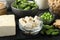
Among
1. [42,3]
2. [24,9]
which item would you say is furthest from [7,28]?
[42,3]

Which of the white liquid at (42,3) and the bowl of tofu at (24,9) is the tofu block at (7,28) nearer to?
the bowl of tofu at (24,9)

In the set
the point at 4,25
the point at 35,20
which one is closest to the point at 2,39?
the point at 4,25

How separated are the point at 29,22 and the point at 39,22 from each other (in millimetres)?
49

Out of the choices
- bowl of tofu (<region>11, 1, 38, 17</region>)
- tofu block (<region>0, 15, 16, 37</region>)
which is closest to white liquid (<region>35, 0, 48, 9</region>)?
bowl of tofu (<region>11, 1, 38, 17</region>)

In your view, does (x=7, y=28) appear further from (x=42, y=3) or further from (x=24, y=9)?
(x=42, y=3)

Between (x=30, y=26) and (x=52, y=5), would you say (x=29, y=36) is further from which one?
(x=52, y=5)

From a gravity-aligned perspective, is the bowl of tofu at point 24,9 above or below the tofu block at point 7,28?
above

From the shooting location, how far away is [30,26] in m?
0.75

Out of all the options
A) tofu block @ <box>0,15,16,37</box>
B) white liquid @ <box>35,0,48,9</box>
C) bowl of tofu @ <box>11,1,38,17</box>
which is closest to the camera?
tofu block @ <box>0,15,16,37</box>

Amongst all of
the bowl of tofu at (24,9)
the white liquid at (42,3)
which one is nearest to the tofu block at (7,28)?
the bowl of tofu at (24,9)

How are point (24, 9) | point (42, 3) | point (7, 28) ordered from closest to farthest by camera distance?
point (7, 28) < point (24, 9) < point (42, 3)

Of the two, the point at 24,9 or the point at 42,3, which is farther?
the point at 42,3

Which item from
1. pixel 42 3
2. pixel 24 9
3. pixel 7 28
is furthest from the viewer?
pixel 42 3

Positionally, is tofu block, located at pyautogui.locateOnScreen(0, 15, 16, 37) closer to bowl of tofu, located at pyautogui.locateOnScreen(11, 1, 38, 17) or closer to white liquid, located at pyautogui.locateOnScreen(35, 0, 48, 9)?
bowl of tofu, located at pyautogui.locateOnScreen(11, 1, 38, 17)
